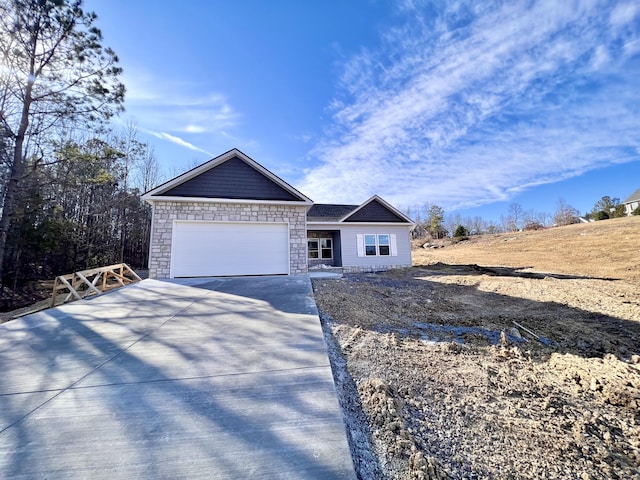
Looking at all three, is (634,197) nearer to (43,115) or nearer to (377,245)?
(377,245)

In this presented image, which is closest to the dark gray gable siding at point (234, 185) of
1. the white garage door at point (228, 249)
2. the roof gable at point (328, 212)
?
the white garage door at point (228, 249)

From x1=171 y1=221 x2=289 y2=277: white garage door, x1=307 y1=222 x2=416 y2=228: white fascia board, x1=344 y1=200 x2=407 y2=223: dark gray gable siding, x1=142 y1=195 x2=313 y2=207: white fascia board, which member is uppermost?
x1=344 y1=200 x2=407 y2=223: dark gray gable siding

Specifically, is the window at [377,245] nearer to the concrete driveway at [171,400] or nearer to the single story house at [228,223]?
the single story house at [228,223]

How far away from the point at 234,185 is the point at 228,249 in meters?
2.58

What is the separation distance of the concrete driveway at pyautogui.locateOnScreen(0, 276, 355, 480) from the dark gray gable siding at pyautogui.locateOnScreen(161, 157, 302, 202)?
632 centimetres

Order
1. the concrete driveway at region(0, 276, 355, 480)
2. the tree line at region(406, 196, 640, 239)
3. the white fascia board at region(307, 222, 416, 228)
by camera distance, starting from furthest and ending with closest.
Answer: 1. the tree line at region(406, 196, 640, 239)
2. the white fascia board at region(307, 222, 416, 228)
3. the concrete driveway at region(0, 276, 355, 480)

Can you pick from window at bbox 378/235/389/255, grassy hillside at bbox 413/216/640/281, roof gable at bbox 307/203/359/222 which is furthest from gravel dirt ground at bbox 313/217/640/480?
roof gable at bbox 307/203/359/222

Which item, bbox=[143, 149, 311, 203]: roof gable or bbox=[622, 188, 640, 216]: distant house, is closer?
bbox=[143, 149, 311, 203]: roof gable

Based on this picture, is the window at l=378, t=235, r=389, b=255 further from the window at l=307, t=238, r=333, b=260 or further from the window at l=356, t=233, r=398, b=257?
the window at l=307, t=238, r=333, b=260

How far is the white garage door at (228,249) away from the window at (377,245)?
6409mm

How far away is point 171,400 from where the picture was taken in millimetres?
2197

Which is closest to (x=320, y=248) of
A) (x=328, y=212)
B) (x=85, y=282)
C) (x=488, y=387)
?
(x=328, y=212)

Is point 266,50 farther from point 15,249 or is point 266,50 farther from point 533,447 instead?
point 15,249

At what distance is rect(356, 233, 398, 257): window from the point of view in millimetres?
15172
